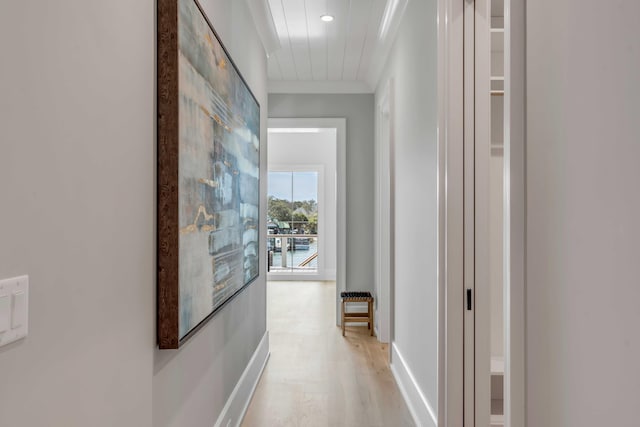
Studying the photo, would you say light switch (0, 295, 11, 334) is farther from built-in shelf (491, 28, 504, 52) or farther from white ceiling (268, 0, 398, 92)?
white ceiling (268, 0, 398, 92)

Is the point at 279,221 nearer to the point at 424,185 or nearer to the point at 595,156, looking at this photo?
the point at 424,185

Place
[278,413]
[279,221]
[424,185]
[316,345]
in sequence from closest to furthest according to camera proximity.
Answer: [424,185], [278,413], [316,345], [279,221]

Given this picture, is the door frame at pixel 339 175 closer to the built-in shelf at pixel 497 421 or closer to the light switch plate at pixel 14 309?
the built-in shelf at pixel 497 421

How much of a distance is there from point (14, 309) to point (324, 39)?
11.4ft

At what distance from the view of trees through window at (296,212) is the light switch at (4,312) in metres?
7.58

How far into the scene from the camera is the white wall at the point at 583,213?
2.42 feet

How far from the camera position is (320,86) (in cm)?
495

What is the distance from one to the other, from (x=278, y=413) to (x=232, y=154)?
1617 millimetres

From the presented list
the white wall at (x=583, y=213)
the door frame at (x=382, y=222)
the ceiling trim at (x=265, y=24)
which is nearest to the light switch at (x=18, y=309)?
the white wall at (x=583, y=213)

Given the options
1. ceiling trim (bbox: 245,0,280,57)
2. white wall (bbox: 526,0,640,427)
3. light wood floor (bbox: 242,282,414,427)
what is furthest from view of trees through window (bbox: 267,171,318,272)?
white wall (bbox: 526,0,640,427)

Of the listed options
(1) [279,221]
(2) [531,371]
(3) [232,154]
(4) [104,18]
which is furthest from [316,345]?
(1) [279,221]

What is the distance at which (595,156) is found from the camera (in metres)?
0.82

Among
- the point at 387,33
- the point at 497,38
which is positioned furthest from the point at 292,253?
the point at 497,38

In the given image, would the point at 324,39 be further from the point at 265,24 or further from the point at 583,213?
the point at 583,213
